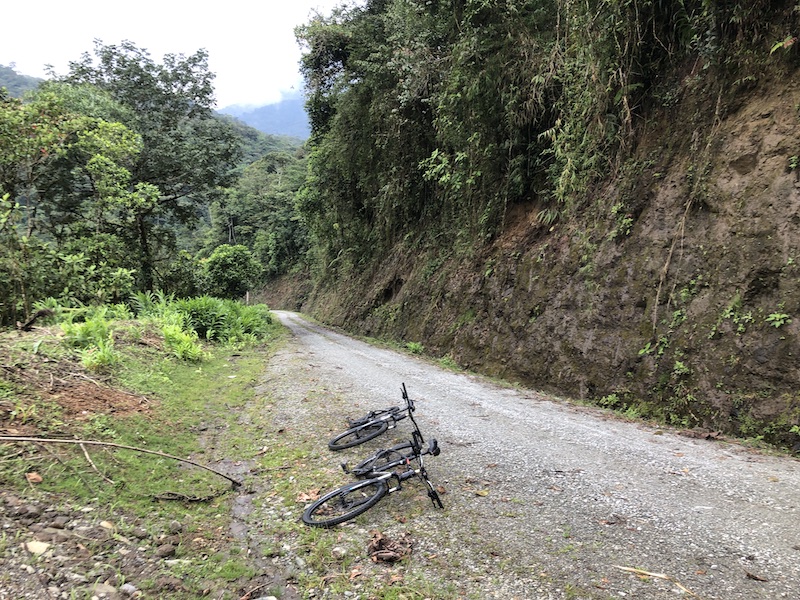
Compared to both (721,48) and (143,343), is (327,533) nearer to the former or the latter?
(143,343)

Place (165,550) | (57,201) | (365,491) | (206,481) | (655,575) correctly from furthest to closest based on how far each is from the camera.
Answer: (57,201) → (206,481) → (365,491) → (165,550) → (655,575)

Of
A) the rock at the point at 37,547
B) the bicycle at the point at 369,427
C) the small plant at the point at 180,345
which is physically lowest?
the small plant at the point at 180,345

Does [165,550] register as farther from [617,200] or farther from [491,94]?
[491,94]

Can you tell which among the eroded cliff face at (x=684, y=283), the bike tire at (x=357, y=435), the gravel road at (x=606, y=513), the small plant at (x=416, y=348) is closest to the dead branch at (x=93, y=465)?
the bike tire at (x=357, y=435)

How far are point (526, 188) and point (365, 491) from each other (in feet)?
33.0

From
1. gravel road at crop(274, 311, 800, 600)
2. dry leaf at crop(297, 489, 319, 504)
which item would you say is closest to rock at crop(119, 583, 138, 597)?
dry leaf at crop(297, 489, 319, 504)

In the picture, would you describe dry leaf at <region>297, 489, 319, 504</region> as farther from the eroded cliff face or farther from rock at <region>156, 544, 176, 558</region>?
the eroded cliff face

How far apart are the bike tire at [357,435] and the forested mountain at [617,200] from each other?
13.9 ft

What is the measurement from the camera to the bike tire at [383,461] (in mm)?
4160

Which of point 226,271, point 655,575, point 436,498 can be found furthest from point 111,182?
point 655,575

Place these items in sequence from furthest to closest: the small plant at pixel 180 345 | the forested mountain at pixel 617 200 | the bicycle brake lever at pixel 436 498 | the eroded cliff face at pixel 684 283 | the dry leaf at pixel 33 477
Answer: the small plant at pixel 180 345, the forested mountain at pixel 617 200, the eroded cliff face at pixel 684 283, the bicycle brake lever at pixel 436 498, the dry leaf at pixel 33 477

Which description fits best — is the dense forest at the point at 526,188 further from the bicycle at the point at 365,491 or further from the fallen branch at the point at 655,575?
the bicycle at the point at 365,491

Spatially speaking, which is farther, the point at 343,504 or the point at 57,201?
the point at 57,201

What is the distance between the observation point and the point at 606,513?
355cm
